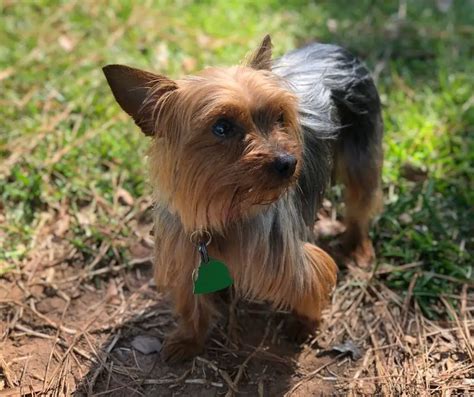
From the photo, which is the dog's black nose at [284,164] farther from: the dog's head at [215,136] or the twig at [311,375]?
the twig at [311,375]

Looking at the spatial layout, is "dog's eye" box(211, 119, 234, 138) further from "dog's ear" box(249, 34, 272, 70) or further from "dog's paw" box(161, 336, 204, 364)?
"dog's paw" box(161, 336, 204, 364)

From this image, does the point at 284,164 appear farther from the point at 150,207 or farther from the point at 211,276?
the point at 150,207

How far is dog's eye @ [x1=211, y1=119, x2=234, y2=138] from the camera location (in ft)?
8.78

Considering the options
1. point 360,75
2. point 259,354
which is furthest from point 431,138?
point 259,354

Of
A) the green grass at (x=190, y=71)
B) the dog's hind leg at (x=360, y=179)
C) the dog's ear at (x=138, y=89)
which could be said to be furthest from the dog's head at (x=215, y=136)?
the green grass at (x=190, y=71)

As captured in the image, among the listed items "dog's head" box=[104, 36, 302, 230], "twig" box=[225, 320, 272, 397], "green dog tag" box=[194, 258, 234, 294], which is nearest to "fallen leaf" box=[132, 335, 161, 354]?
"twig" box=[225, 320, 272, 397]

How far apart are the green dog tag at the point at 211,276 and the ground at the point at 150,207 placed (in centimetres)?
61

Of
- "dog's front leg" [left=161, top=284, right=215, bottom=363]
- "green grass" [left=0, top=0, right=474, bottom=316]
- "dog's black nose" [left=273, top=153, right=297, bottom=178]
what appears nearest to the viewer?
"dog's black nose" [left=273, top=153, right=297, bottom=178]

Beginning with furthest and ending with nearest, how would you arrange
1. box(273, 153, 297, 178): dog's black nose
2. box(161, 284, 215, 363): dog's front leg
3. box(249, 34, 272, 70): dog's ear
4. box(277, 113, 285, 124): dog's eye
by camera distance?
box(161, 284, 215, 363): dog's front leg, box(249, 34, 272, 70): dog's ear, box(277, 113, 285, 124): dog's eye, box(273, 153, 297, 178): dog's black nose

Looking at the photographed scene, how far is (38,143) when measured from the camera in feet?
15.3

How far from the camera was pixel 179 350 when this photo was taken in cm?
344

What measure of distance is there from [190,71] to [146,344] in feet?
8.52

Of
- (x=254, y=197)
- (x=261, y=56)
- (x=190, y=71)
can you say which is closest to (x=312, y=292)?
(x=254, y=197)

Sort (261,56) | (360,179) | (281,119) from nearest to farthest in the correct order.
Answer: (281,119) → (261,56) → (360,179)
